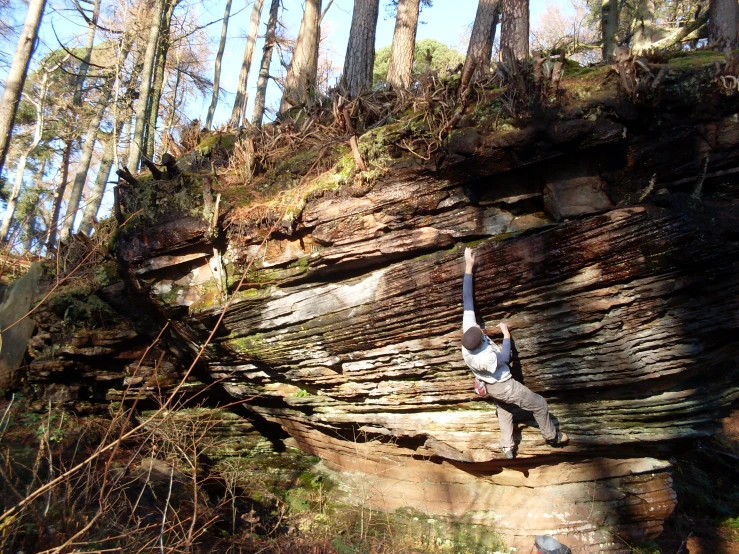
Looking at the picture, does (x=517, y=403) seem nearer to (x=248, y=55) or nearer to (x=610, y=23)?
(x=610, y=23)

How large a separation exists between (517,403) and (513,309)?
3.56ft

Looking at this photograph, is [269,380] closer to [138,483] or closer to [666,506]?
[138,483]

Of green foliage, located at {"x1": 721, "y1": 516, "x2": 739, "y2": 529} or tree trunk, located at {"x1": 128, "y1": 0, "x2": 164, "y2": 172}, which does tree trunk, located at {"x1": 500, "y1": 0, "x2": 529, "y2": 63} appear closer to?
tree trunk, located at {"x1": 128, "y1": 0, "x2": 164, "y2": 172}

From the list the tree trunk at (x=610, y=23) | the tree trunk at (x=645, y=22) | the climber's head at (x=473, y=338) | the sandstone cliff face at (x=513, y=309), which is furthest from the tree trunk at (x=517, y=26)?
the climber's head at (x=473, y=338)

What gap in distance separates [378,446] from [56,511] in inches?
158

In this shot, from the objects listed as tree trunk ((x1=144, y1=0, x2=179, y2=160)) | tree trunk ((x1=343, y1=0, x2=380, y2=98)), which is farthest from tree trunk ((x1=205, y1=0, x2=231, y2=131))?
tree trunk ((x1=343, y1=0, x2=380, y2=98))

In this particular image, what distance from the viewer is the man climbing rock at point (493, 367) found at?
16.7 feet

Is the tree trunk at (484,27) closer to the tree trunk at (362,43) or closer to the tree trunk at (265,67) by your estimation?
the tree trunk at (362,43)

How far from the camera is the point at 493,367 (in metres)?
5.13

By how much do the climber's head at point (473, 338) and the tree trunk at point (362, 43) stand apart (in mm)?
6417

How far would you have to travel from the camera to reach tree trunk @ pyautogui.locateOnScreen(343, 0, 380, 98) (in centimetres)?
970

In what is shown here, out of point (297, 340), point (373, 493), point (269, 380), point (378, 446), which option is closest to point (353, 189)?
point (297, 340)

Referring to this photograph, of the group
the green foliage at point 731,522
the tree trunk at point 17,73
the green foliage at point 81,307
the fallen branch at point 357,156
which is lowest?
the green foliage at point 731,522

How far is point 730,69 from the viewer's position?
4.67m
